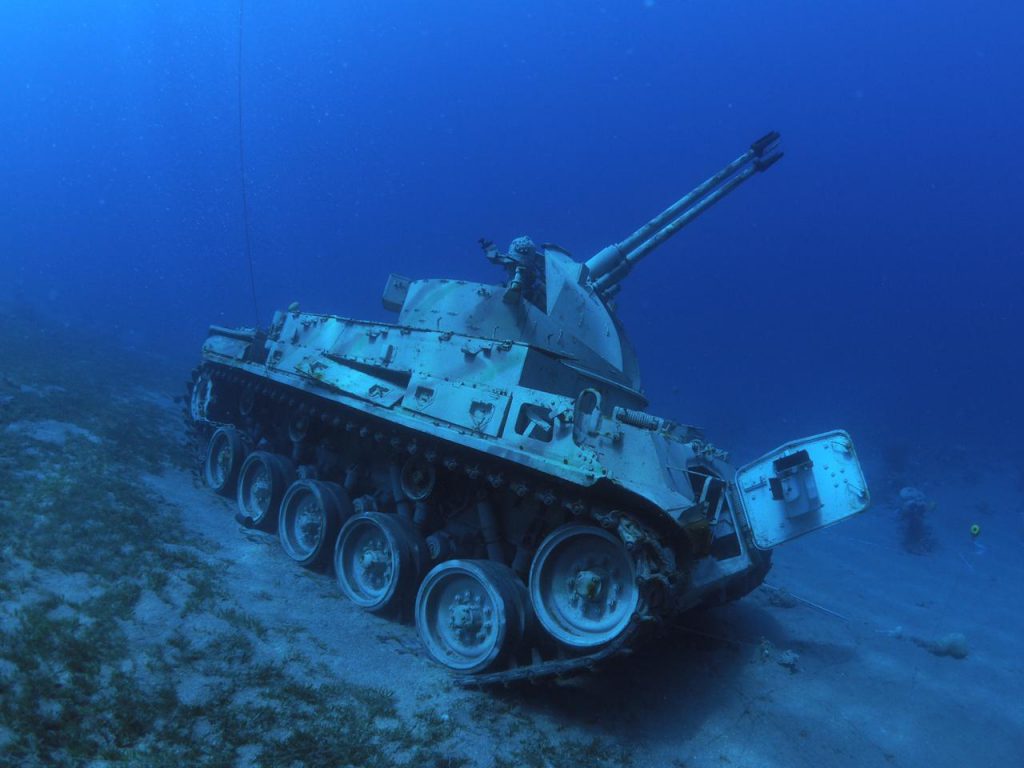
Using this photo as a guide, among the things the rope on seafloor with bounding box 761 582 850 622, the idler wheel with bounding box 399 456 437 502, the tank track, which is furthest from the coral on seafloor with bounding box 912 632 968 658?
the idler wheel with bounding box 399 456 437 502

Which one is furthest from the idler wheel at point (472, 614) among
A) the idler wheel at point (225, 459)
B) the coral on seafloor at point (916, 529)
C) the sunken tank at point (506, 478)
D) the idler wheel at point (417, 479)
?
the coral on seafloor at point (916, 529)

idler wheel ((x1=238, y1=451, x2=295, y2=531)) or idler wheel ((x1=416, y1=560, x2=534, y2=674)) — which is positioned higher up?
idler wheel ((x1=238, y1=451, x2=295, y2=531))

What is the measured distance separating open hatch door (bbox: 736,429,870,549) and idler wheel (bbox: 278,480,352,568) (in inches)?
208

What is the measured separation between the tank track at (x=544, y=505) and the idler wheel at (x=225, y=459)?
2411mm

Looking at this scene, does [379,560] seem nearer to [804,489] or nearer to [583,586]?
[583,586]

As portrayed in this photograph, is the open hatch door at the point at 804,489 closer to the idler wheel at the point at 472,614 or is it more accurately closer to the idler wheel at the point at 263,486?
the idler wheel at the point at 472,614

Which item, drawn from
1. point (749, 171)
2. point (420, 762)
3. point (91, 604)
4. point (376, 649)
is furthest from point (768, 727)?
point (749, 171)

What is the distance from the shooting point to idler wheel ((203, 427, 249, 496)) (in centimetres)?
1016

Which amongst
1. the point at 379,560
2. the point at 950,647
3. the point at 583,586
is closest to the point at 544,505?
the point at 583,586

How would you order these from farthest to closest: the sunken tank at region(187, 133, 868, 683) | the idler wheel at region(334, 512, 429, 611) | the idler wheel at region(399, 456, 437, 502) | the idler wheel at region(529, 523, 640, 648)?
the idler wheel at region(399, 456, 437, 502), the idler wheel at region(334, 512, 429, 611), the sunken tank at region(187, 133, 868, 683), the idler wheel at region(529, 523, 640, 648)

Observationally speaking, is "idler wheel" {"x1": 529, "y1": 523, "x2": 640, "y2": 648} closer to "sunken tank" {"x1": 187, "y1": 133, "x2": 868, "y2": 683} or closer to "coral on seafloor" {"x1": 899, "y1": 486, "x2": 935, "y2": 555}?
"sunken tank" {"x1": 187, "y1": 133, "x2": 868, "y2": 683}

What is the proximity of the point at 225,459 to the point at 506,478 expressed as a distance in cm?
685

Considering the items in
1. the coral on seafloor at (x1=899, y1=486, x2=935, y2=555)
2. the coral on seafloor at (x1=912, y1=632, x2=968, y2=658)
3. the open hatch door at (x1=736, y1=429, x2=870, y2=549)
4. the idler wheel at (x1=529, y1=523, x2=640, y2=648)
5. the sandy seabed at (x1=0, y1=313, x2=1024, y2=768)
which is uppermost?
the coral on seafloor at (x1=899, y1=486, x2=935, y2=555)

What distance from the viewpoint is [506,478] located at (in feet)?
19.7
